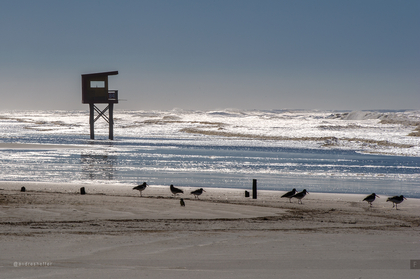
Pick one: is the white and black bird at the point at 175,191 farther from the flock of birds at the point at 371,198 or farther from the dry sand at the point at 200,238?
the flock of birds at the point at 371,198

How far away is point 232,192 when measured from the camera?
1627cm

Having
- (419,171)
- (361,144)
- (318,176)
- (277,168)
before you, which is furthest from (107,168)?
(361,144)

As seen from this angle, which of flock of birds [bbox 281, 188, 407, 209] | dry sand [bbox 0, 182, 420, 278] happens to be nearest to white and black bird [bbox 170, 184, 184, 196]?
dry sand [bbox 0, 182, 420, 278]

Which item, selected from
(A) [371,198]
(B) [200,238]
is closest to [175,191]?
(A) [371,198]

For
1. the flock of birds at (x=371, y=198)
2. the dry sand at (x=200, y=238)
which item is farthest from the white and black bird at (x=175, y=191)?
the flock of birds at (x=371, y=198)

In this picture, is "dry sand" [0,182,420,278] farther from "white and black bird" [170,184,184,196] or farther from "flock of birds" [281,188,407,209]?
"white and black bird" [170,184,184,196]

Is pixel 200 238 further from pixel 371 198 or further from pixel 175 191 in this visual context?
pixel 371 198

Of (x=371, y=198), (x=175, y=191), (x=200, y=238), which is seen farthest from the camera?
(x=175, y=191)

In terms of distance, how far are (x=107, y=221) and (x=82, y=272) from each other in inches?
158

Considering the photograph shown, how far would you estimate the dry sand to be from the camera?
6051 mm

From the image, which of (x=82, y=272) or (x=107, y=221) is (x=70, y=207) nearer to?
(x=107, y=221)

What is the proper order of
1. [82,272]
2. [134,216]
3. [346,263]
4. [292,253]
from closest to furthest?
1. [82,272]
2. [346,263]
3. [292,253]
4. [134,216]

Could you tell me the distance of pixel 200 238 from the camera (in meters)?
8.07

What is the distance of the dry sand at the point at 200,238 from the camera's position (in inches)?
238
